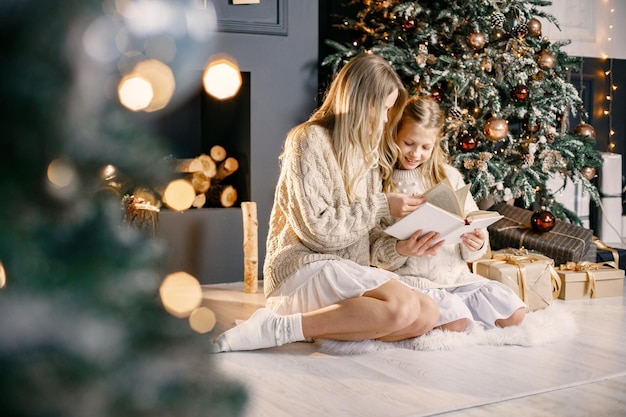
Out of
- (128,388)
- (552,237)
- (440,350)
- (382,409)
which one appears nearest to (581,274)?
(552,237)

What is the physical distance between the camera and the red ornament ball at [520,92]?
382 cm

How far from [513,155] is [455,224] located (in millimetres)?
1785

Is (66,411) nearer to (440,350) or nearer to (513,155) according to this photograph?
(440,350)

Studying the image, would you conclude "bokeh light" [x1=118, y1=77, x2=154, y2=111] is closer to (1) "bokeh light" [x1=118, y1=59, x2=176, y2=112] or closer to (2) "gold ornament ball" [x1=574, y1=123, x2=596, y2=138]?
(1) "bokeh light" [x1=118, y1=59, x2=176, y2=112]

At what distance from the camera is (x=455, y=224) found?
2414 millimetres

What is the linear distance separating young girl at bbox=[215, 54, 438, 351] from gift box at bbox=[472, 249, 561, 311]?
684mm

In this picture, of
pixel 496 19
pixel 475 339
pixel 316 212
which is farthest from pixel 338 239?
pixel 496 19

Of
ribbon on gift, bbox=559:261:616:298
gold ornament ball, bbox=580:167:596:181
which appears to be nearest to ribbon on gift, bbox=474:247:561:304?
ribbon on gift, bbox=559:261:616:298

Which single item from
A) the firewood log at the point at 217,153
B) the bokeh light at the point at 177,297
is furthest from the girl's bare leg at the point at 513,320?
the bokeh light at the point at 177,297

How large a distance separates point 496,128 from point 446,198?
1.42m

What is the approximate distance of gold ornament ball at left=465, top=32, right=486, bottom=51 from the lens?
12.5ft

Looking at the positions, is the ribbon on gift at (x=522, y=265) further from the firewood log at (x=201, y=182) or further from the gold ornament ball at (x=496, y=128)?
the firewood log at (x=201, y=182)

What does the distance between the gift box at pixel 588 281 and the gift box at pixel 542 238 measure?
7.3 inches

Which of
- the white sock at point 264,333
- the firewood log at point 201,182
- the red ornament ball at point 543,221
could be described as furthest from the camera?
the firewood log at point 201,182
